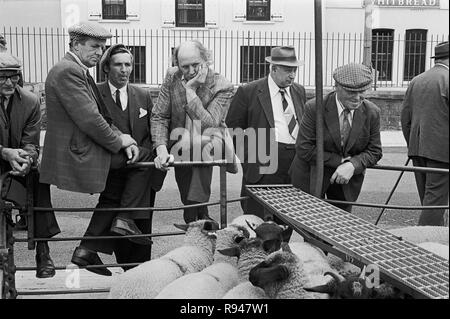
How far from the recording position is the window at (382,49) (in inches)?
690

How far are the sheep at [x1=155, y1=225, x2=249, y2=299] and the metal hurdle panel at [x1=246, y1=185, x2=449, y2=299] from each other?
28 centimetres

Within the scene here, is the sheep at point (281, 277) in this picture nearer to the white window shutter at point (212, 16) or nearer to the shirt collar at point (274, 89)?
the shirt collar at point (274, 89)

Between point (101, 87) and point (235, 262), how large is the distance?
2.10 m

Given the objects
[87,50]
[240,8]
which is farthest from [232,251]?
[240,8]

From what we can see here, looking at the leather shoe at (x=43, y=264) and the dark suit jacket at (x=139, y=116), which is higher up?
the dark suit jacket at (x=139, y=116)

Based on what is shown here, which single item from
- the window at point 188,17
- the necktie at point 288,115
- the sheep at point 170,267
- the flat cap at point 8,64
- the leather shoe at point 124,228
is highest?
the window at point 188,17

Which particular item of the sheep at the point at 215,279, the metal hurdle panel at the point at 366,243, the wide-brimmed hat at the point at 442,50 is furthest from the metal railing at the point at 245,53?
the wide-brimmed hat at the point at 442,50

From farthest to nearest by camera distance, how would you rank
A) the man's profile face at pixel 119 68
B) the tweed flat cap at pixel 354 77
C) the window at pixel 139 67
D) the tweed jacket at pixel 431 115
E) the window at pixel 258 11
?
the window at pixel 139 67 < the window at pixel 258 11 < the man's profile face at pixel 119 68 < the tweed flat cap at pixel 354 77 < the tweed jacket at pixel 431 115

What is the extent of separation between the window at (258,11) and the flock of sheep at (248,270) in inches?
230

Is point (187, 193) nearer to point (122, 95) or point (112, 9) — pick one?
point (122, 95)

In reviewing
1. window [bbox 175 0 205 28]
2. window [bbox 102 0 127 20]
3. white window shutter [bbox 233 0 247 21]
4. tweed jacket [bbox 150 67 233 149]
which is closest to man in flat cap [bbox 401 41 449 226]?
tweed jacket [bbox 150 67 233 149]

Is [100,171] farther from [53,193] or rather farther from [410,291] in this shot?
[53,193]

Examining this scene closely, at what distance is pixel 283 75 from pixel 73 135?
1897mm

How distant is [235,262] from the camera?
145 inches
